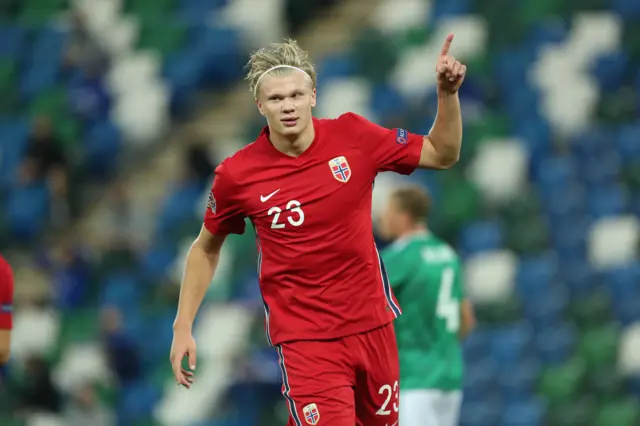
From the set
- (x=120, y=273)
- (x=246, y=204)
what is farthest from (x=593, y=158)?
(x=246, y=204)

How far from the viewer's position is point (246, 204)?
15.0 ft

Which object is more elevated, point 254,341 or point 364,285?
point 364,285

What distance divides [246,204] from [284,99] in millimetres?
436

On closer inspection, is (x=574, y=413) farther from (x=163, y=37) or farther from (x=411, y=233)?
(x=163, y=37)

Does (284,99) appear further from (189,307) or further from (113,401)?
(113,401)

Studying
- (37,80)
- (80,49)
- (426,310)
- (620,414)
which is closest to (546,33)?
(620,414)

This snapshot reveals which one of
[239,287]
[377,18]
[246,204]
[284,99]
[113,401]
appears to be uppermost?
[377,18]

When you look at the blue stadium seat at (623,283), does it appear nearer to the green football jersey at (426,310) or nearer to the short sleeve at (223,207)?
the green football jersey at (426,310)

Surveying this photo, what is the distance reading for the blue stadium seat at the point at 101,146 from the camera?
40.0 ft

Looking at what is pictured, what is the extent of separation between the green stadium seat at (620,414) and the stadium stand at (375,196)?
0.05 ft

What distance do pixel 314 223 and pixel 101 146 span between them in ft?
26.4

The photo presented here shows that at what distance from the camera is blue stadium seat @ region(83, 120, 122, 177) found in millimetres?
12195

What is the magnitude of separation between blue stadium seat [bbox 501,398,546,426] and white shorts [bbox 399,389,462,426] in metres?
2.28

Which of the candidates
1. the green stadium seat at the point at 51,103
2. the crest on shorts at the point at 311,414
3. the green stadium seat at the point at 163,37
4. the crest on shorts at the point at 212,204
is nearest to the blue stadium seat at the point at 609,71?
the green stadium seat at the point at 163,37
